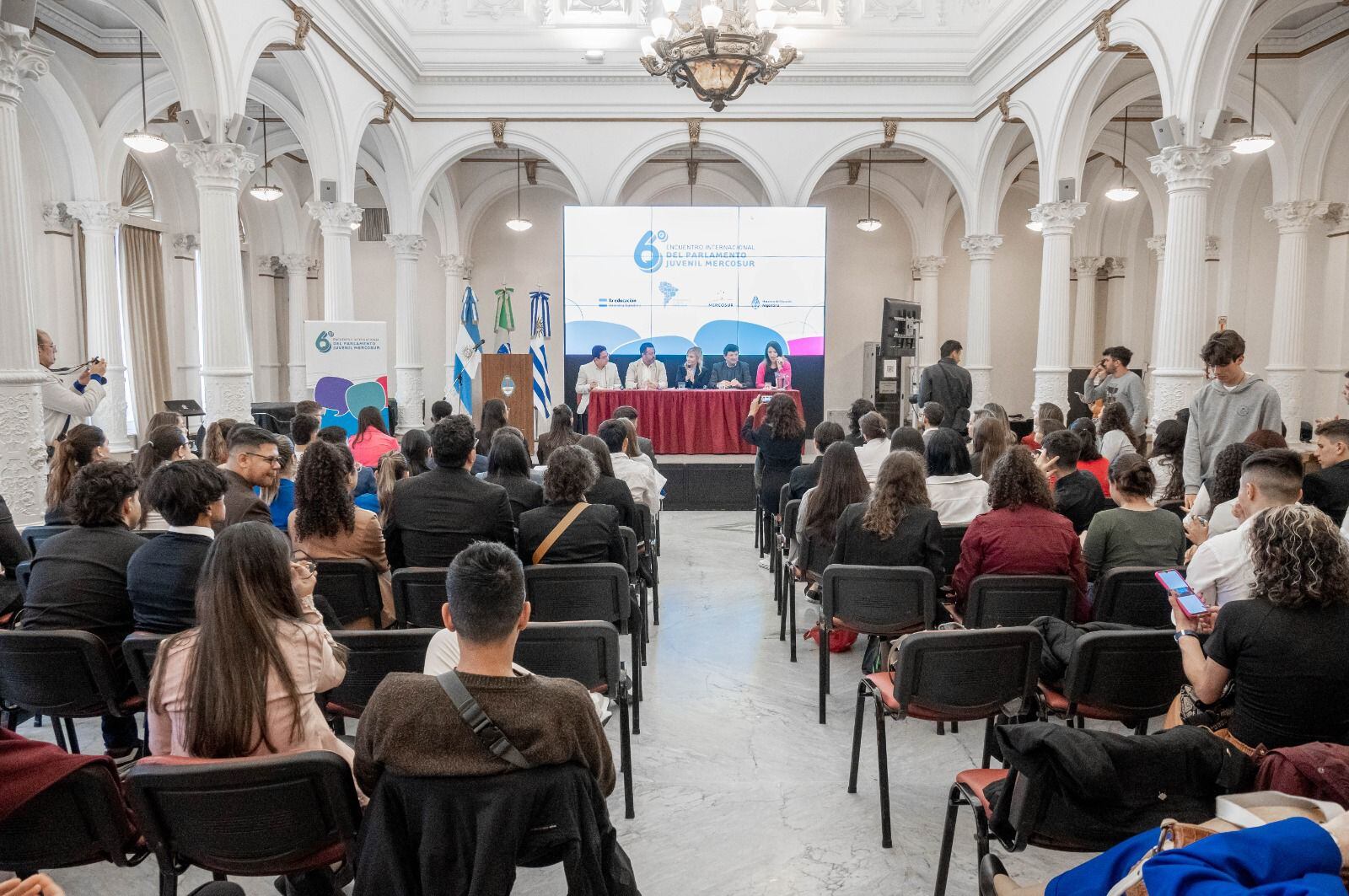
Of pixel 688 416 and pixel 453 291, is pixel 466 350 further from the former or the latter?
pixel 453 291

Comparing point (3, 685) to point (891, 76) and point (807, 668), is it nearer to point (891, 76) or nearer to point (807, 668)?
point (807, 668)

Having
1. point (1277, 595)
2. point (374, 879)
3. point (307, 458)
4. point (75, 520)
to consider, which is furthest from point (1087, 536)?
point (75, 520)

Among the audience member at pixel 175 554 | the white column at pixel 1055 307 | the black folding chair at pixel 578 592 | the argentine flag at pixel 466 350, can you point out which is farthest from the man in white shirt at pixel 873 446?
the argentine flag at pixel 466 350

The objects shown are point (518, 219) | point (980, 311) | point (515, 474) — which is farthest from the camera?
point (518, 219)

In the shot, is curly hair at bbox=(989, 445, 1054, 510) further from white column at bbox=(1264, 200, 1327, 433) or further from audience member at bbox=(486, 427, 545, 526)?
white column at bbox=(1264, 200, 1327, 433)

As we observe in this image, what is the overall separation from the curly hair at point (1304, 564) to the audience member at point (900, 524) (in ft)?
5.49

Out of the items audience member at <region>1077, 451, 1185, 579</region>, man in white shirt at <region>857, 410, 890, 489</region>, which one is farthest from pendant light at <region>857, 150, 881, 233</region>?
audience member at <region>1077, 451, 1185, 579</region>


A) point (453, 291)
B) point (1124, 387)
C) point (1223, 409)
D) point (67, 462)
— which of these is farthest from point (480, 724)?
point (453, 291)

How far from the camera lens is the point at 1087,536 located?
338cm

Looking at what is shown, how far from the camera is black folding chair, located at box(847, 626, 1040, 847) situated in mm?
2514

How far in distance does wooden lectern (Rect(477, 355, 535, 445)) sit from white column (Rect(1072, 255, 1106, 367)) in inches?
399

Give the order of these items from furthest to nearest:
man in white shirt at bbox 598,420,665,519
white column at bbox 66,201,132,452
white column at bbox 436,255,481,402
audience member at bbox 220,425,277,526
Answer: white column at bbox 436,255,481,402
white column at bbox 66,201,132,452
man in white shirt at bbox 598,420,665,519
audience member at bbox 220,425,277,526

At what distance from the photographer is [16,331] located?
487 cm

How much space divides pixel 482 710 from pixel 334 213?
31.5 feet
